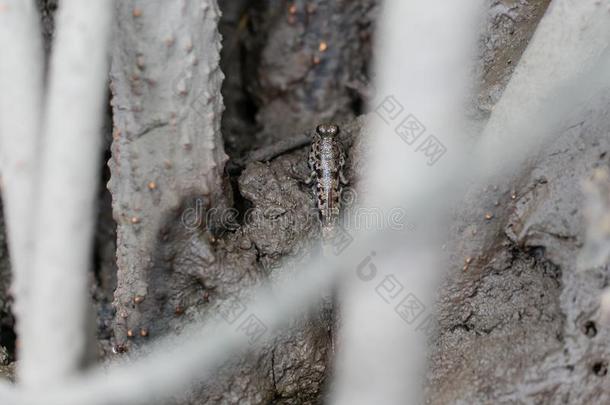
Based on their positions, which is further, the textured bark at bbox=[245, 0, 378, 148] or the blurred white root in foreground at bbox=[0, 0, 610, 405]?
the textured bark at bbox=[245, 0, 378, 148]

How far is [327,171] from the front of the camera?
1595 mm

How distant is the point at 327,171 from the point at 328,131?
4.4 inches

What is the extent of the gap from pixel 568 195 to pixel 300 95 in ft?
2.82

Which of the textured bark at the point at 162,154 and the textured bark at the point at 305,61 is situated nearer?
the textured bark at the point at 162,154

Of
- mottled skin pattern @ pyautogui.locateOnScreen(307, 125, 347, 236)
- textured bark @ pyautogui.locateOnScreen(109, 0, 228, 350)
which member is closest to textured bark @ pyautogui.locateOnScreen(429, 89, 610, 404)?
mottled skin pattern @ pyautogui.locateOnScreen(307, 125, 347, 236)

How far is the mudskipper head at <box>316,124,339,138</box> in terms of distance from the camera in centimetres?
164

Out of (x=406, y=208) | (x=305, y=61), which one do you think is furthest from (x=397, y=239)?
(x=305, y=61)

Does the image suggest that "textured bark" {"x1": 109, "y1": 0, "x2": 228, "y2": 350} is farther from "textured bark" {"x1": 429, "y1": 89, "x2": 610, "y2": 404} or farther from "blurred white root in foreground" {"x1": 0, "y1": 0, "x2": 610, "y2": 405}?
"textured bark" {"x1": 429, "y1": 89, "x2": 610, "y2": 404}

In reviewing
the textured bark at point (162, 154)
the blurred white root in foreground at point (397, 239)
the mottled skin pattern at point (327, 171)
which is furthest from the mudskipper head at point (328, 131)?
the textured bark at point (162, 154)

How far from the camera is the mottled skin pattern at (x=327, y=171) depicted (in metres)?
1.57

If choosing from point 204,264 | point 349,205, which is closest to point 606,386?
point 349,205

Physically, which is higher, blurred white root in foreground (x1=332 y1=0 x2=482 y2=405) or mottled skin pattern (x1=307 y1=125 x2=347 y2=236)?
mottled skin pattern (x1=307 y1=125 x2=347 y2=236)

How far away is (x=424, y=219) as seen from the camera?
1473 millimetres

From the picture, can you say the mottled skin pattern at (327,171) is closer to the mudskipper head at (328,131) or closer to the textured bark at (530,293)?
the mudskipper head at (328,131)
